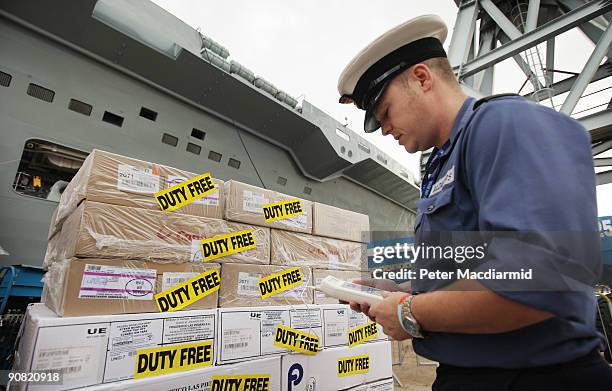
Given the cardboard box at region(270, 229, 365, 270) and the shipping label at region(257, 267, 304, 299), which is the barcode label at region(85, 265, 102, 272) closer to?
the shipping label at region(257, 267, 304, 299)

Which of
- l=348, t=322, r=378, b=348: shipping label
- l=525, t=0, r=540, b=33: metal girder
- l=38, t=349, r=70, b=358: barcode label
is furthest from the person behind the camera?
l=525, t=0, r=540, b=33: metal girder

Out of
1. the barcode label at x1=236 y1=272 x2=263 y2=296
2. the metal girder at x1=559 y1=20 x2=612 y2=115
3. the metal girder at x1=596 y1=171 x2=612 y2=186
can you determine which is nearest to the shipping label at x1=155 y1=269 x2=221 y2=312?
the barcode label at x1=236 y1=272 x2=263 y2=296

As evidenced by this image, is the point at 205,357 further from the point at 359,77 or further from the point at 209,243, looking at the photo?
the point at 359,77

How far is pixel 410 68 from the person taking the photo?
1044 mm

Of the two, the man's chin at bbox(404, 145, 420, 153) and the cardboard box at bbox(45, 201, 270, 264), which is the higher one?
the man's chin at bbox(404, 145, 420, 153)

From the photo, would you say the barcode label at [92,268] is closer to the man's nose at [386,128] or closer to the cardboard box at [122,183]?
the cardboard box at [122,183]

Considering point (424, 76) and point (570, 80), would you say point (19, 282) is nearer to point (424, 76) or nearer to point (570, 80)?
point (424, 76)

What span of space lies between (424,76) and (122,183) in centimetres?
168

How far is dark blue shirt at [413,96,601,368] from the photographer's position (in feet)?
1.91

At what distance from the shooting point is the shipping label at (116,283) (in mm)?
1522

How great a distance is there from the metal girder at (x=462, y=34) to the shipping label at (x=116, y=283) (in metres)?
6.11

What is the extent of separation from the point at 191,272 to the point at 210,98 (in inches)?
230

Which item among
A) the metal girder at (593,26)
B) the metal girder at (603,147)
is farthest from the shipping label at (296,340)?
the metal girder at (593,26)

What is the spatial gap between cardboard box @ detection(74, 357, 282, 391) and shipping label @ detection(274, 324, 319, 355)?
0.35 ft
